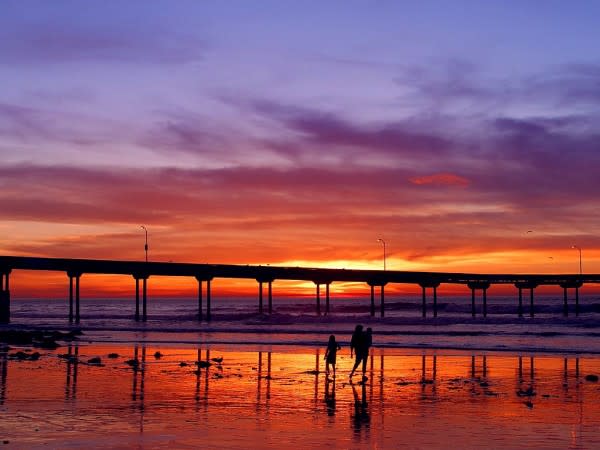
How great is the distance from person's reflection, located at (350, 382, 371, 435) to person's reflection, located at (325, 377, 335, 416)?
1.81ft

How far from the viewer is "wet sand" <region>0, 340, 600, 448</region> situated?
1625 centimetres

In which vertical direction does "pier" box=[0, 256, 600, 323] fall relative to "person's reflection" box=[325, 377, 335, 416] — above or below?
above

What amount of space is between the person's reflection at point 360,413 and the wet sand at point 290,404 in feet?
0.10

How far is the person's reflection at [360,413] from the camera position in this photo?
57.8 ft

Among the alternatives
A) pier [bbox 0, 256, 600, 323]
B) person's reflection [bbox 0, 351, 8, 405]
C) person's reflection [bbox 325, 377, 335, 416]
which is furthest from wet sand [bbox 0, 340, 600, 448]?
pier [bbox 0, 256, 600, 323]

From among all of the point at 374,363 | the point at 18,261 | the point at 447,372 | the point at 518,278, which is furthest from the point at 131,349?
the point at 518,278

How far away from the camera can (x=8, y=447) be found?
587 inches

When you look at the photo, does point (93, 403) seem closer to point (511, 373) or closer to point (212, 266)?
point (511, 373)

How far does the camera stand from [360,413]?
19.6 m

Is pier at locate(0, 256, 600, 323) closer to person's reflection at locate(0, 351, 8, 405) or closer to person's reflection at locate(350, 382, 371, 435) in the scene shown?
person's reflection at locate(0, 351, 8, 405)

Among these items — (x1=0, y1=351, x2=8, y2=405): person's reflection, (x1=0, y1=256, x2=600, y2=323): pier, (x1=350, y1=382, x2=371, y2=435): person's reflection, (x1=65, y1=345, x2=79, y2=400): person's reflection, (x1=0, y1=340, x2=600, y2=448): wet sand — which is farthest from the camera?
(x1=0, y1=256, x2=600, y2=323): pier

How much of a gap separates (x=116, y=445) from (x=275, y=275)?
278 ft

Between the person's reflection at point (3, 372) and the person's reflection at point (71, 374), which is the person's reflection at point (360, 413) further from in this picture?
the person's reflection at point (3, 372)

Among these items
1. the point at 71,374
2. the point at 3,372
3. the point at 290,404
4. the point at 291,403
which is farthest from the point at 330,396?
the point at 3,372
